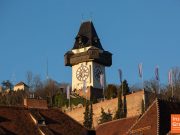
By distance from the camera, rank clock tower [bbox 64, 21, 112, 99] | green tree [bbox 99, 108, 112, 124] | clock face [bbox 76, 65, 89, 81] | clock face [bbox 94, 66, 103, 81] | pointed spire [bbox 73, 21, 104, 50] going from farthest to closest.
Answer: pointed spire [bbox 73, 21, 104, 50] < clock face [bbox 94, 66, 103, 81] < clock face [bbox 76, 65, 89, 81] < clock tower [bbox 64, 21, 112, 99] < green tree [bbox 99, 108, 112, 124]

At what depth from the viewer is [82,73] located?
405 ft

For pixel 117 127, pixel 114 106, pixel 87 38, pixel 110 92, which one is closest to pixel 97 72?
pixel 87 38

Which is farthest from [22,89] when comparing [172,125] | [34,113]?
[172,125]

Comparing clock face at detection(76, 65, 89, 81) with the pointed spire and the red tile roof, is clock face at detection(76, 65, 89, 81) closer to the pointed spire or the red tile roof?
the pointed spire

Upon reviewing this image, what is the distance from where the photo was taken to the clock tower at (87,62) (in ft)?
400

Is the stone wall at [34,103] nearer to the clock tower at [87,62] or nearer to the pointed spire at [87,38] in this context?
the clock tower at [87,62]

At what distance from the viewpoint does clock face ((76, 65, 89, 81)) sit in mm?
122875

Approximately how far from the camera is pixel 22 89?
146 metres

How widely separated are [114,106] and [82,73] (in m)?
23.6

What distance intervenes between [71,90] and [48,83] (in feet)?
91.1

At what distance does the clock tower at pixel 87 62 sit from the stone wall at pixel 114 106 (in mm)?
12815

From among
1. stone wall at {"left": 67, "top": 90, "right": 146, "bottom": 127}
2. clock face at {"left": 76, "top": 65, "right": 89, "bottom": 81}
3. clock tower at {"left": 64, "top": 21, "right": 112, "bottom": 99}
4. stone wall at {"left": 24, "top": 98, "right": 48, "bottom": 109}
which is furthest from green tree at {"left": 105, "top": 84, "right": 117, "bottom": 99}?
stone wall at {"left": 24, "top": 98, "right": 48, "bottom": 109}

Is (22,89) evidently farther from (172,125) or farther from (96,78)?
(172,125)

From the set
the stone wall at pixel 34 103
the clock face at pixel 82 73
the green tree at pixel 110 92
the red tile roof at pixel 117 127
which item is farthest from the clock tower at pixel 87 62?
the stone wall at pixel 34 103
